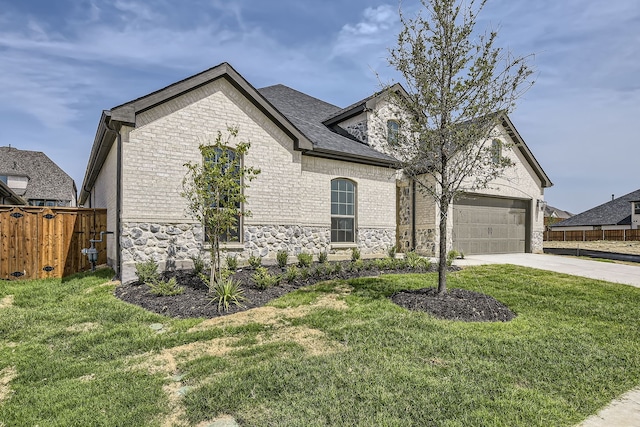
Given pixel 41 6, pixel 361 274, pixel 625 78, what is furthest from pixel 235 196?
pixel 625 78

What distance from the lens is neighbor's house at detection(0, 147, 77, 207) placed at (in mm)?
31672

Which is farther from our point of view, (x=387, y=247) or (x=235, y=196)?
(x=387, y=247)

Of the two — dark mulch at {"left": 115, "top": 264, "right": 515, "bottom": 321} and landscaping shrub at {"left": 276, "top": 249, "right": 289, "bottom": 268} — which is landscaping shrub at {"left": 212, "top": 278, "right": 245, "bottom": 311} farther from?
landscaping shrub at {"left": 276, "top": 249, "right": 289, "bottom": 268}

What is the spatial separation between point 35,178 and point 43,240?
104 ft

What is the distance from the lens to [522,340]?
4934 mm

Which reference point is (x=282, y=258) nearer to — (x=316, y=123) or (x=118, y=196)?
(x=118, y=196)

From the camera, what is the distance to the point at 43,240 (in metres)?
9.61

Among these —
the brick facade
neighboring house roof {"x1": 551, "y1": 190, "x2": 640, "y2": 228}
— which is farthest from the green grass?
neighboring house roof {"x1": 551, "y1": 190, "x2": 640, "y2": 228}

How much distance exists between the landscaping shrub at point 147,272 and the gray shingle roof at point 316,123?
→ 582 cm

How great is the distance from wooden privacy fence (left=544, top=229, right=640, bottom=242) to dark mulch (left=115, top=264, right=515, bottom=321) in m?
29.7

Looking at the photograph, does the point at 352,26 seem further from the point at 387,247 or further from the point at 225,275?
the point at 387,247

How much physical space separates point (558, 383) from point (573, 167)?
2151 centimetres

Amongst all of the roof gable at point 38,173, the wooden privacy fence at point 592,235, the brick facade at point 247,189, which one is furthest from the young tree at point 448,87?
the roof gable at point 38,173

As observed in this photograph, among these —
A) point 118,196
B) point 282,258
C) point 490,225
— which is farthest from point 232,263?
point 490,225
